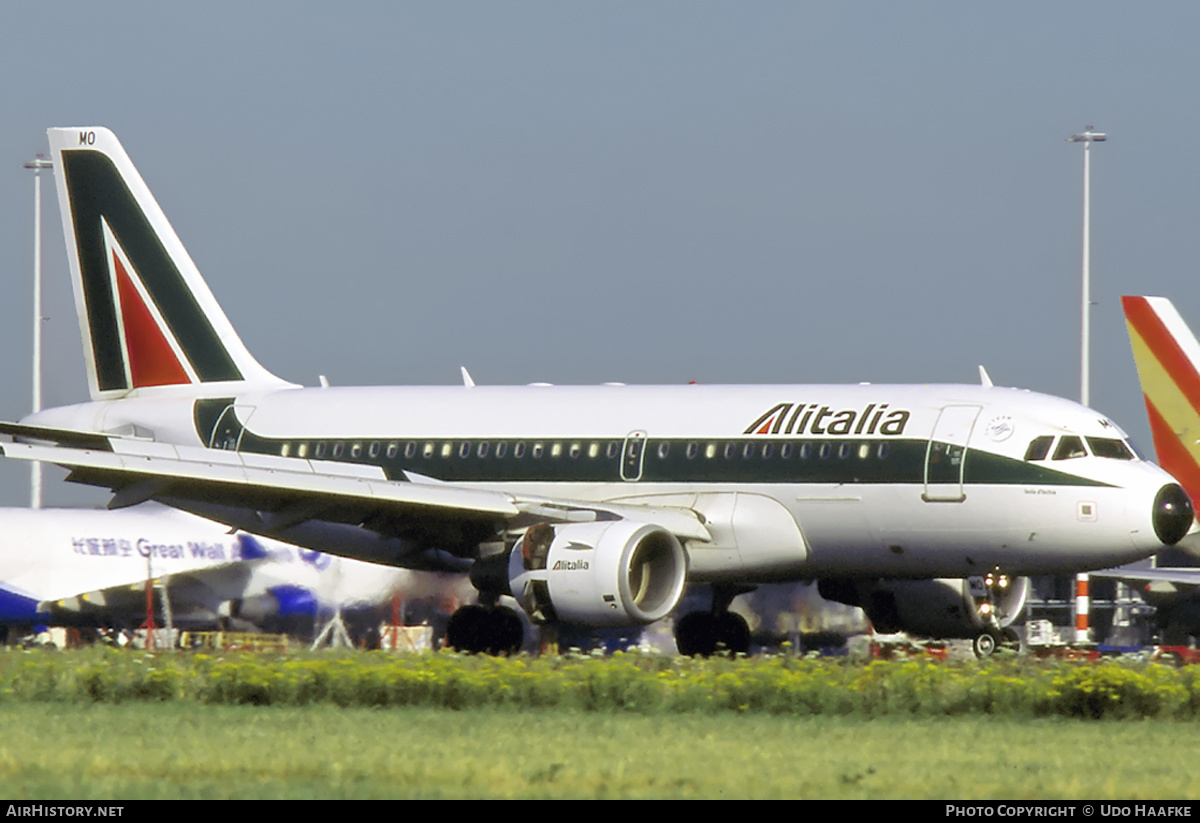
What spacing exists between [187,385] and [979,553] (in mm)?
15516

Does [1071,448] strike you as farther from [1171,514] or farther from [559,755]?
[559,755]

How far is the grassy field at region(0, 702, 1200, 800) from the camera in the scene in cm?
1491

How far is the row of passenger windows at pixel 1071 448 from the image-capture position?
97.8 feet

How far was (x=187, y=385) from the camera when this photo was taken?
125ft

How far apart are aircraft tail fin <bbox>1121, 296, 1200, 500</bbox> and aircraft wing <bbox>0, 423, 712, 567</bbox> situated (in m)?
11.4

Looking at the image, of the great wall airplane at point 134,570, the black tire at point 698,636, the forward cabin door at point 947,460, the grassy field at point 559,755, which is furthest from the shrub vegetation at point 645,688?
the great wall airplane at point 134,570

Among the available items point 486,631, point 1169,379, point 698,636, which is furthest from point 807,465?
point 1169,379

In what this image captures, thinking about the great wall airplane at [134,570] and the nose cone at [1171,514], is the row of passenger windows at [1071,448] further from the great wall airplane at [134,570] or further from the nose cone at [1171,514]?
the great wall airplane at [134,570]

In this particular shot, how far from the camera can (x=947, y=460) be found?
98.8 feet

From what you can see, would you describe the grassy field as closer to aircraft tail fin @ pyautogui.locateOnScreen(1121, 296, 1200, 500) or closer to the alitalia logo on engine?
the alitalia logo on engine

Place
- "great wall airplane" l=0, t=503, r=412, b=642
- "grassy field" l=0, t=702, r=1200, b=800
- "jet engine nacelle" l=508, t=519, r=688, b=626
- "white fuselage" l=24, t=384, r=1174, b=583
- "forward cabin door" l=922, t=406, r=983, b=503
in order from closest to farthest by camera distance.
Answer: "grassy field" l=0, t=702, r=1200, b=800 → "jet engine nacelle" l=508, t=519, r=688, b=626 → "white fuselage" l=24, t=384, r=1174, b=583 → "forward cabin door" l=922, t=406, r=983, b=503 → "great wall airplane" l=0, t=503, r=412, b=642

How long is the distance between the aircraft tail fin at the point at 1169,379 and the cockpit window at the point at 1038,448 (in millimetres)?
8943

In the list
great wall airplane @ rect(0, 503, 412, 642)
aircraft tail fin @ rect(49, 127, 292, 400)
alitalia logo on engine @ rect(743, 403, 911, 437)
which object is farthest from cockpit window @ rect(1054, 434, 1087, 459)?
great wall airplane @ rect(0, 503, 412, 642)

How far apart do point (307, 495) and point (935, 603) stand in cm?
1006
